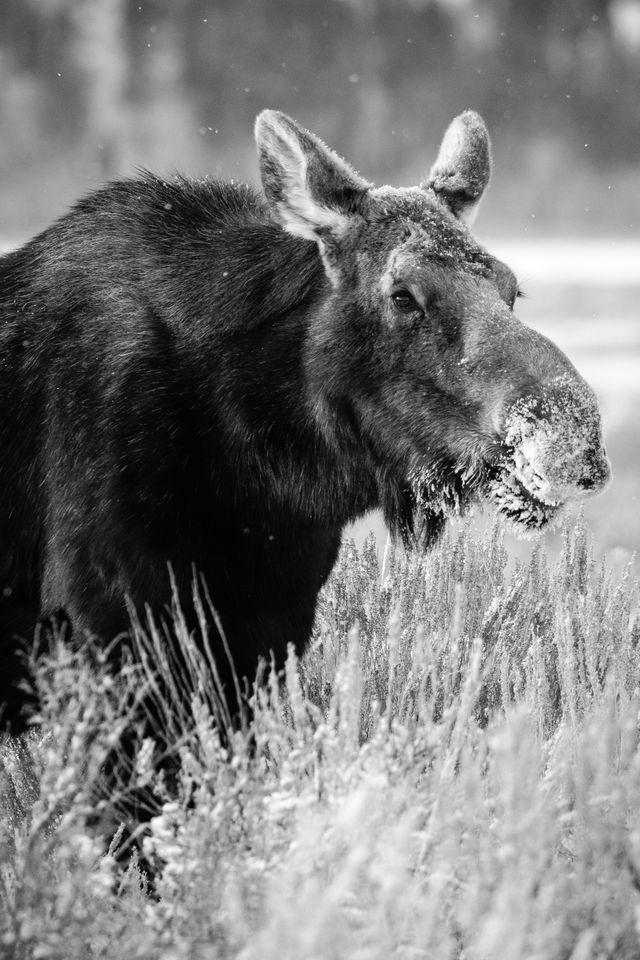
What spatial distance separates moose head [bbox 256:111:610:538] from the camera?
3605mm

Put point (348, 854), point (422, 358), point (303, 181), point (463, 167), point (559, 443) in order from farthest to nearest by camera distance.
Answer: point (463, 167) < point (303, 181) < point (422, 358) < point (559, 443) < point (348, 854)

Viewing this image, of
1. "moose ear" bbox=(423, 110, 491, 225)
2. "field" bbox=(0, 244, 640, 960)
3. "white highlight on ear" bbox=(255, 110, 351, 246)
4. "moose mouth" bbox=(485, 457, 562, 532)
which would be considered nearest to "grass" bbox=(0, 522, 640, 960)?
"field" bbox=(0, 244, 640, 960)

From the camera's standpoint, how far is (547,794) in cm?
311

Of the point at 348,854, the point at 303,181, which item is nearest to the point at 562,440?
the point at 303,181

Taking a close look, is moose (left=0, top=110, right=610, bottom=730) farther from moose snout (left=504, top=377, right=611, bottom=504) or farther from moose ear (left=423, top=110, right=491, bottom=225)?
moose ear (left=423, top=110, right=491, bottom=225)

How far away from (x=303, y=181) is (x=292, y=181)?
0.17 ft

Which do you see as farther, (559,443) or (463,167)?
(463,167)

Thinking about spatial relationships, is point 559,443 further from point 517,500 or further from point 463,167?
point 463,167

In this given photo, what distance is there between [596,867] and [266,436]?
2.00m

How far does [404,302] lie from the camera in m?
3.88

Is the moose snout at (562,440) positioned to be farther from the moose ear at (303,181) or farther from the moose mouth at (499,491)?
the moose ear at (303,181)

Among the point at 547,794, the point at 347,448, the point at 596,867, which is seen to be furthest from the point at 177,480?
the point at 596,867

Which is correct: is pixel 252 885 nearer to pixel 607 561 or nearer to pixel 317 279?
pixel 317 279

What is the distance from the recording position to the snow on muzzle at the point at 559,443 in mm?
3514
